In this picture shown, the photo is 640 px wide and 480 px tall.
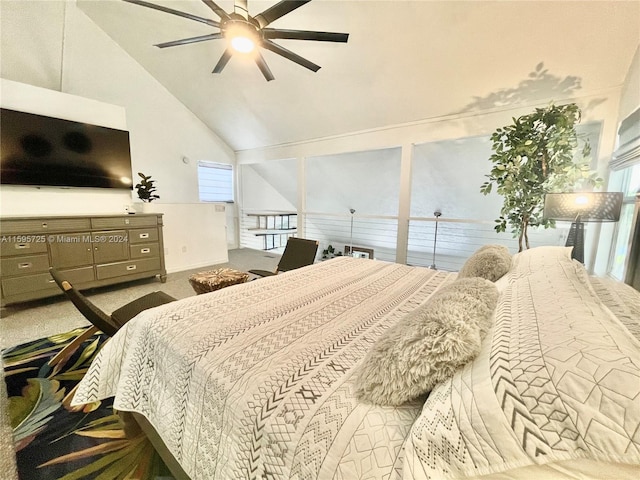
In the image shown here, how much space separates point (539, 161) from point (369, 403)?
8.42ft

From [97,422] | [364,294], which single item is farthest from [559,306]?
[97,422]

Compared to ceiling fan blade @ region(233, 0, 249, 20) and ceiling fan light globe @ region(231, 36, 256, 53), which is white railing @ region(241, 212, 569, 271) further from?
ceiling fan blade @ region(233, 0, 249, 20)

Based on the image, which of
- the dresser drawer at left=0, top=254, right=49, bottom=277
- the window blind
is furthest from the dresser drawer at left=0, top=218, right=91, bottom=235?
the window blind

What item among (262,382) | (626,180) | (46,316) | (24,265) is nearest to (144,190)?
(24,265)

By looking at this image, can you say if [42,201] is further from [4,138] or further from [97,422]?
[97,422]

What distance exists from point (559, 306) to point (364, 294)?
3.03 ft

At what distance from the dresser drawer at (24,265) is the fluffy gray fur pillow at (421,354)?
12.2 feet

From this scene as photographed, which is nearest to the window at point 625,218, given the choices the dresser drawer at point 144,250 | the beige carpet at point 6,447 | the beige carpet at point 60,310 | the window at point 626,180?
the window at point 626,180

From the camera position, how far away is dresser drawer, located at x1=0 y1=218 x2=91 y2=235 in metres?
2.60

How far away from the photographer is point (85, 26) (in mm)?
3654

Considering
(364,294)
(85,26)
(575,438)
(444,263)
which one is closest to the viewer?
(575,438)

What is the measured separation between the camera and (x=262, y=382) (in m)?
0.80

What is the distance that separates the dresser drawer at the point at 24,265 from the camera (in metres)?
2.62

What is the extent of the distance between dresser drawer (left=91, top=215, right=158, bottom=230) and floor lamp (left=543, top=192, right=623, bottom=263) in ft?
14.5
